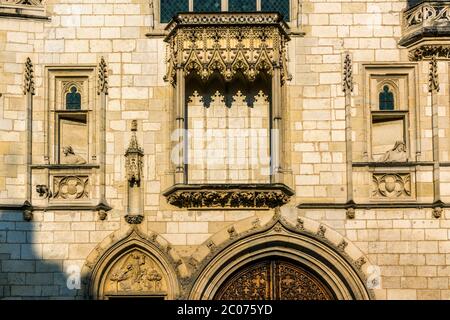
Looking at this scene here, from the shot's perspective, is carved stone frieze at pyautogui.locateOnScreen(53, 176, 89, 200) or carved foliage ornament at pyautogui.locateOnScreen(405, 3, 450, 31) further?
carved foliage ornament at pyautogui.locateOnScreen(405, 3, 450, 31)

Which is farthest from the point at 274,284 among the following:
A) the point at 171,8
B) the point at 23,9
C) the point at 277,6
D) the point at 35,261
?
the point at 23,9

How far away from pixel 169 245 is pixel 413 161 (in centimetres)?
441

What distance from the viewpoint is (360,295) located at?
28.9m

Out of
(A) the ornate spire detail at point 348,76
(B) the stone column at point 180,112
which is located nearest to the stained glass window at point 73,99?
(B) the stone column at point 180,112

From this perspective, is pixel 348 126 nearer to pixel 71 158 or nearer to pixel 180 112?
pixel 180 112

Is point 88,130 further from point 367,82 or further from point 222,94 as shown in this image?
point 367,82

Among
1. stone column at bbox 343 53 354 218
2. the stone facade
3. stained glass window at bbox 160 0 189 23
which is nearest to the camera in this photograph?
the stone facade

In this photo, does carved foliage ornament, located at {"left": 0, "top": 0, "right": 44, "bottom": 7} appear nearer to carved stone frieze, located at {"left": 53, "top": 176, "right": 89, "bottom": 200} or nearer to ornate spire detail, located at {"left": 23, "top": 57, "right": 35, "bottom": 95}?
ornate spire detail, located at {"left": 23, "top": 57, "right": 35, "bottom": 95}

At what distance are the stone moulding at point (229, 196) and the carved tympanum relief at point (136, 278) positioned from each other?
3.77 feet

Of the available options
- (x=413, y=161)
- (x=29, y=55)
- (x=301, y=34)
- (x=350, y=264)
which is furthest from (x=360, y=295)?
(x=29, y=55)

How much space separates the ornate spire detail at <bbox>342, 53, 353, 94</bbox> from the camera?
2961 cm

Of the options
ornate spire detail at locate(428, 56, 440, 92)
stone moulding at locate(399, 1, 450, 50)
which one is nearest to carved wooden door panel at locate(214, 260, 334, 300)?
ornate spire detail at locate(428, 56, 440, 92)

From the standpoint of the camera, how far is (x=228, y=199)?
29.2 meters

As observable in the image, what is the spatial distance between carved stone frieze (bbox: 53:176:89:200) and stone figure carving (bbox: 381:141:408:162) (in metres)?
5.13
